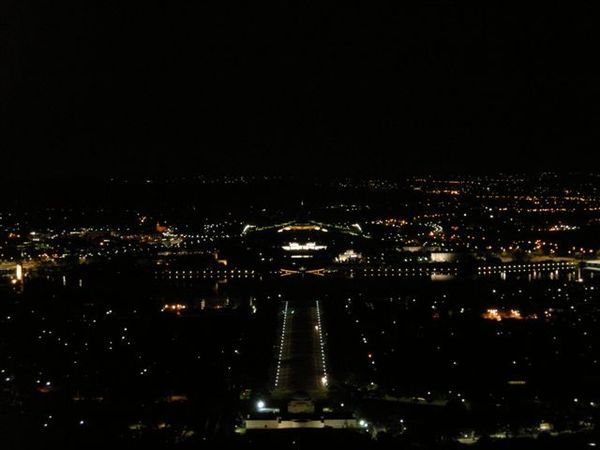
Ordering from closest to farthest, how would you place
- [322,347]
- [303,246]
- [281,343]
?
[322,347] < [281,343] < [303,246]

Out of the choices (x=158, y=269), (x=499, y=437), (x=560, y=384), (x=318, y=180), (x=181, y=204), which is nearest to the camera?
(x=499, y=437)

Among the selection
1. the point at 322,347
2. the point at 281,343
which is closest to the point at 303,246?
→ the point at 281,343

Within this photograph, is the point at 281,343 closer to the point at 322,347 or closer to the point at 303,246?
the point at 322,347

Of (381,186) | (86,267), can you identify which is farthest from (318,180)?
(86,267)

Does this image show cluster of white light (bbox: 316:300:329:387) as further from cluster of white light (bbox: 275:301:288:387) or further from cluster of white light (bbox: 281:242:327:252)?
cluster of white light (bbox: 281:242:327:252)

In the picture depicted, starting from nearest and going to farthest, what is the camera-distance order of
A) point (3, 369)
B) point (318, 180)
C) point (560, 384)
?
1. point (560, 384)
2. point (3, 369)
3. point (318, 180)

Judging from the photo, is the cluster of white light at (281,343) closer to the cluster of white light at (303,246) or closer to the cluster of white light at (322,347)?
the cluster of white light at (322,347)

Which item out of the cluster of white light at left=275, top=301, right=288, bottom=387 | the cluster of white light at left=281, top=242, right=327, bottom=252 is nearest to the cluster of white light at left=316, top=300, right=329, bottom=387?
the cluster of white light at left=275, top=301, right=288, bottom=387

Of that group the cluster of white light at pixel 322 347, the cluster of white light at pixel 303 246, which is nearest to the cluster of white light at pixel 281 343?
the cluster of white light at pixel 322 347

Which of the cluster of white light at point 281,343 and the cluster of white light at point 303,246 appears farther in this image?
the cluster of white light at point 303,246

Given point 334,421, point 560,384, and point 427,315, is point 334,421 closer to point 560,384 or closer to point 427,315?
point 560,384

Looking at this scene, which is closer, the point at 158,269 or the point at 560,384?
the point at 560,384
